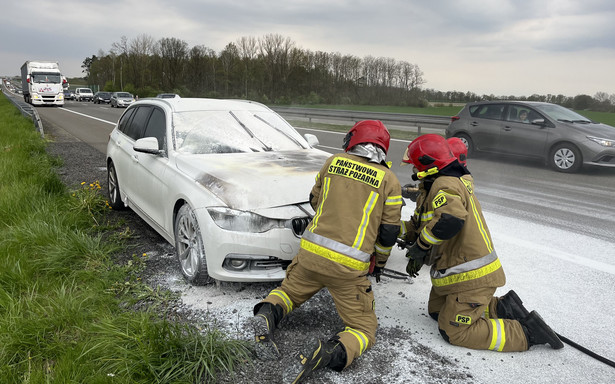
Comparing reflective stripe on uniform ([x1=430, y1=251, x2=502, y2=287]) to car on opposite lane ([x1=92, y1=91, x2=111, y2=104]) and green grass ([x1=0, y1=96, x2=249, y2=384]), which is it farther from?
car on opposite lane ([x1=92, y1=91, x2=111, y2=104])

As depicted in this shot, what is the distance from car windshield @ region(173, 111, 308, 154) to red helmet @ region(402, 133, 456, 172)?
2000 millimetres

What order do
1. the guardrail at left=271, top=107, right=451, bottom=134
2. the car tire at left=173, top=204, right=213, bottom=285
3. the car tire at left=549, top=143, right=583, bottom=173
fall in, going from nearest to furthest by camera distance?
the car tire at left=173, top=204, right=213, bottom=285, the car tire at left=549, top=143, right=583, bottom=173, the guardrail at left=271, top=107, right=451, bottom=134

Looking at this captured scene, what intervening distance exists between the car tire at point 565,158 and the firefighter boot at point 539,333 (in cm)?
780

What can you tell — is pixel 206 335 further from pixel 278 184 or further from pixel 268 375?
pixel 278 184

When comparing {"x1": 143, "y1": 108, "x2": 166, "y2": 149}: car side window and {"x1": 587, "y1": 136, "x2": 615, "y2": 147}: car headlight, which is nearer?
{"x1": 143, "y1": 108, "x2": 166, "y2": 149}: car side window

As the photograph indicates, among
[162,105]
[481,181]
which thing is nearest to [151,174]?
[162,105]

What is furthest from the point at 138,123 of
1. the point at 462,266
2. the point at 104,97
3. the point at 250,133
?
the point at 104,97

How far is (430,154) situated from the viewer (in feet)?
10.1

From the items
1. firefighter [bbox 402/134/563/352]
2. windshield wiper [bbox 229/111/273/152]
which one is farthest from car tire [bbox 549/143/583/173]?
firefighter [bbox 402/134/563/352]

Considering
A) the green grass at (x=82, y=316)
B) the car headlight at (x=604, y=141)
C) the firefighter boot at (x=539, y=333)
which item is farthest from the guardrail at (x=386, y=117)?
the firefighter boot at (x=539, y=333)

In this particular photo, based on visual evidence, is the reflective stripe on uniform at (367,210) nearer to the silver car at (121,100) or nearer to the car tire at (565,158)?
the car tire at (565,158)

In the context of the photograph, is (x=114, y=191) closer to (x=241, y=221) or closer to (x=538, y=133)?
(x=241, y=221)

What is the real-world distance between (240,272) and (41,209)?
3.14 m

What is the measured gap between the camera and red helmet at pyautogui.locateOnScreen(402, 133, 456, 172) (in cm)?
305
